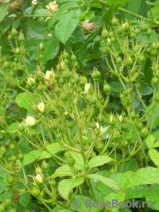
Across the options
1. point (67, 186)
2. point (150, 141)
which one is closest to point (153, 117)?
point (150, 141)

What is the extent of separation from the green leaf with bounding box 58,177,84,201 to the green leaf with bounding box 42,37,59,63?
0.59 meters

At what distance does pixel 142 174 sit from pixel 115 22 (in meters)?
0.43

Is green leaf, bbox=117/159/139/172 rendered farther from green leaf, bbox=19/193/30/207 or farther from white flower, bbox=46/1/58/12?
white flower, bbox=46/1/58/12

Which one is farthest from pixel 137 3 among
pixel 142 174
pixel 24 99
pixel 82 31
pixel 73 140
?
pixel 142 174

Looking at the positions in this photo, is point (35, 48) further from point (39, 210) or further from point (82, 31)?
point (39, 210)

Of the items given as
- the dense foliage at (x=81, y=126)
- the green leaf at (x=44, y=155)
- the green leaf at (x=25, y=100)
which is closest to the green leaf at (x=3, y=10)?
the dense foliage at (x=81, y=126)

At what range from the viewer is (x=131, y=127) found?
4.00 ft

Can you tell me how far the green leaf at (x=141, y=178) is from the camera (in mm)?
982

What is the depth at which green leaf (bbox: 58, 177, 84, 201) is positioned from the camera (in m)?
0.96

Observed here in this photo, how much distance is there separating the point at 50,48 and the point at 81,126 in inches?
23.1

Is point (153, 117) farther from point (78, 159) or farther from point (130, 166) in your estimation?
point (78, 159)

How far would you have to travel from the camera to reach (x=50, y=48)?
5.00 feet

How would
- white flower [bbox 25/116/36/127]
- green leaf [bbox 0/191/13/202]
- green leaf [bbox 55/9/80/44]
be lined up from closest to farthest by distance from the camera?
white flower [bbox 25/116/36/127] → green leaf [bbox 0/191/13/202] → green leaf [bbox 55/9/80/44]

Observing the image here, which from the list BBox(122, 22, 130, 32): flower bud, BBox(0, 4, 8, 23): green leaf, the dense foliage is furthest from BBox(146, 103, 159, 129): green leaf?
BBox(0, 4, 8, 23): green leaf
